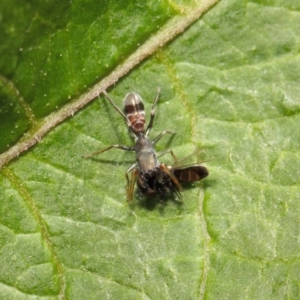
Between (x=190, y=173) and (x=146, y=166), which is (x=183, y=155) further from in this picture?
(x=146, y=166)

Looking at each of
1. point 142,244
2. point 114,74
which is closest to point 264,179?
point 142,244

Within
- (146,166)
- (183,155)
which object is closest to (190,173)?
(183,155)

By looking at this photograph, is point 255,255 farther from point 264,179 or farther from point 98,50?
point 98,50

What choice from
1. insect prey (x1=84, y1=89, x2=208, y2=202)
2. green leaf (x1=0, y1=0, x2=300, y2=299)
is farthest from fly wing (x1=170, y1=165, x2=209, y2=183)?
green leaf (x1=0, y1=0, x2=300, y2=299)

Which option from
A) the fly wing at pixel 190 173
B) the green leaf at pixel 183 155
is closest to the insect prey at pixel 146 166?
the fly wing at pixel 190 173

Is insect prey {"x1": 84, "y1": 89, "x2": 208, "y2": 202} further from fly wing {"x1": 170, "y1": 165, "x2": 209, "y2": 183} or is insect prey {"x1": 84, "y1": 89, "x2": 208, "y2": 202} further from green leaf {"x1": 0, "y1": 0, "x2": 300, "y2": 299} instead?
green leaf {"x1": 0, "y1": 0, "x2": 300, "y2": 299}

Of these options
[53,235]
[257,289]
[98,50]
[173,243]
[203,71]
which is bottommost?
[257,289]

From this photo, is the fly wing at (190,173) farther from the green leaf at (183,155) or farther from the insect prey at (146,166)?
the green leaf at (183,155)
